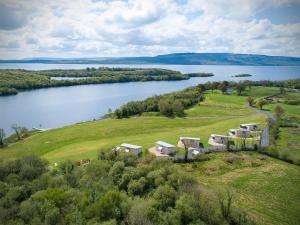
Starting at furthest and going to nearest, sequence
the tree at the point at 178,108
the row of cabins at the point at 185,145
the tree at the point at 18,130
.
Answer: the tree at the point at 178,108 → the tree at the point at 18,130 → the row of cabins at the point at 185,145

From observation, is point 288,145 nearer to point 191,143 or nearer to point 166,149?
point 191,143

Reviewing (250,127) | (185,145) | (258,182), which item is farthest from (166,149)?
(250,127)

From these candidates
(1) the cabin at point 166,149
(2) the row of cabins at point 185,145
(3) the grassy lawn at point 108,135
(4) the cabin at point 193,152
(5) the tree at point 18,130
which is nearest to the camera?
(4) the cabin at point 193,152

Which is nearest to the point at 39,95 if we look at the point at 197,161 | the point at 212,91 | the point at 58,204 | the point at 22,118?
the point at 22,118

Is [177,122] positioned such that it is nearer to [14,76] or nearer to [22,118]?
[22,118]

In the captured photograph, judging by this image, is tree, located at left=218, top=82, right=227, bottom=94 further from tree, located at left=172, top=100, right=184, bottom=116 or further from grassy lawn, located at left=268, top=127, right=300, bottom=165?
grassy lawn, located at left=268, top=127, right=300, bottom=165

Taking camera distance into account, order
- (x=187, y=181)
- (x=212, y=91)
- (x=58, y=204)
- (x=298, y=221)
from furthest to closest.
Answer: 1. (x=212, y=91)
2. (x=187, y=181)
3. (x=298, y=221)
4. (x=58, y=204)

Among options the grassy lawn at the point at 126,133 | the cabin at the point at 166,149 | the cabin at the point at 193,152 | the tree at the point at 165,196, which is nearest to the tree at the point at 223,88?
the grassy lawn at the point at 126,133

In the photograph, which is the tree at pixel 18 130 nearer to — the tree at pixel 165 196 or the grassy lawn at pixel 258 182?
the grassy lawn at pixel 258 182
